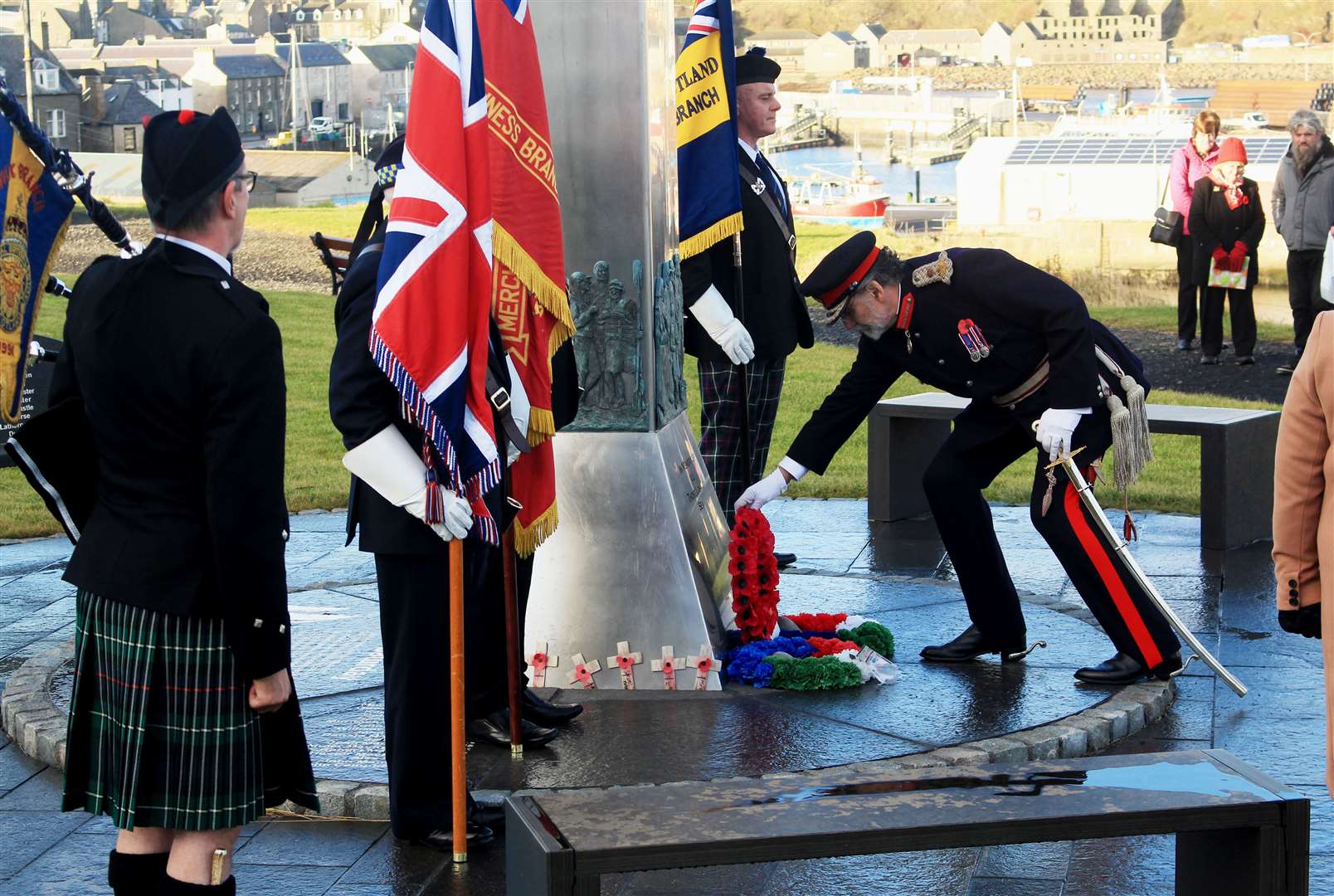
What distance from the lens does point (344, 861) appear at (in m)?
4.47

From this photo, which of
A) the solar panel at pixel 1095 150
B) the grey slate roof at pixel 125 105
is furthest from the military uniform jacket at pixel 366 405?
the grey slate roof at pixel 125 105

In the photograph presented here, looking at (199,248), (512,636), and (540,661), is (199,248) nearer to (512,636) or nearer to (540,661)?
(512,636)

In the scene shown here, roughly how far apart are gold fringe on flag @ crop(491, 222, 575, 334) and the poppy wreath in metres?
1.31

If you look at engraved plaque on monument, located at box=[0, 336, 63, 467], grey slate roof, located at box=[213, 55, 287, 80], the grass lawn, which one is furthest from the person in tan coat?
grey slate roof, located at box=[213, 55, 287, 80]

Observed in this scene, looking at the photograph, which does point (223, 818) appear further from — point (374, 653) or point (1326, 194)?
point (1326, 194)

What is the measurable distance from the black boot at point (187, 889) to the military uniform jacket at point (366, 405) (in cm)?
116

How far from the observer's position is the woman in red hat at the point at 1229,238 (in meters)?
13.8

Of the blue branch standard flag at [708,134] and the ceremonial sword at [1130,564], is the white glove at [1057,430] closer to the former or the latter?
the ceremonial sword at [1130,564]

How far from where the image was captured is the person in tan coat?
11.6 feet

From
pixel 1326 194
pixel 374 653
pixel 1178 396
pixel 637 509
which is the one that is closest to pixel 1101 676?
pixel 637 509

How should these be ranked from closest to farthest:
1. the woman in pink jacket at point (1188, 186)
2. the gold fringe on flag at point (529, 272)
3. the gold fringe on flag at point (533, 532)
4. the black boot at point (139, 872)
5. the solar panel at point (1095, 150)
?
the black boot at point (139, 872)
the gold fringe on flag at point (529, 272)
the gold fringe on flag at point (533, 532)
the woman in pink jacket at point (1188, 186)
the solar panel at point (1095, 150)

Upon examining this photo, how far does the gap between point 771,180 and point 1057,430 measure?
6.64ft

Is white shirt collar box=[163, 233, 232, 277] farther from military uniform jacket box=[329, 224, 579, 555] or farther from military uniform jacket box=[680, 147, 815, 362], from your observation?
military uniform jacket box=[680, 147, 815, 362]

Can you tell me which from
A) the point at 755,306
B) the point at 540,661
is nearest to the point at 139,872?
the point at 540,661
